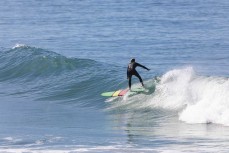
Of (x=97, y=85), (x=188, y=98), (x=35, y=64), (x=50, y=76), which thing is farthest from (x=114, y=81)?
(x=35, y=64)

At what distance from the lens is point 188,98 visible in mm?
31141

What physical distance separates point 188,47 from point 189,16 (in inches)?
713

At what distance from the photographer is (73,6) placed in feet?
262

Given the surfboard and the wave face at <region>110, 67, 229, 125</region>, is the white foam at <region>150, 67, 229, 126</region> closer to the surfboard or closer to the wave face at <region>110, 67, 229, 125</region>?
the wave face at <region>110, 67, 229, 125</region>

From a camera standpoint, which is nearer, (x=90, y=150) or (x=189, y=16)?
(x=90, y=150)

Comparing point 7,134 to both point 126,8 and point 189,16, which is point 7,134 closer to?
point 189,16

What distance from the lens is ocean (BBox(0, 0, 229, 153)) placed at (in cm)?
2470

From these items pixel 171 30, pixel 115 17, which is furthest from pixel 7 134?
pixel 115 17

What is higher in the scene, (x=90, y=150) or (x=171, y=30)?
(x=171, y=30)

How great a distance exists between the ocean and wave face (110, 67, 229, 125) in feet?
0.14

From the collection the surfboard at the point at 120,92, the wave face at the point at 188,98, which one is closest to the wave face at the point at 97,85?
the wave face at the point at 188,98

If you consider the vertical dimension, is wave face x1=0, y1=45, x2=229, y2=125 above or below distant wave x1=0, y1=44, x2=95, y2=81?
below

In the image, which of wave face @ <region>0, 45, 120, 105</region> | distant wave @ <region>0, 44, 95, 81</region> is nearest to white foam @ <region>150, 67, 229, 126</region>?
wave face @ <region>0, 45, 120, 105</region>

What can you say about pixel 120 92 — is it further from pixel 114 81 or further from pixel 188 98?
pixel 114 81
